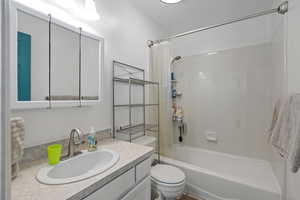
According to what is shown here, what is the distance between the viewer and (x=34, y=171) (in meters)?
0.78

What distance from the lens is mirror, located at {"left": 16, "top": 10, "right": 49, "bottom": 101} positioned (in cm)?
82

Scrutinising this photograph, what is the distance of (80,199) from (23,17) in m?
1.11

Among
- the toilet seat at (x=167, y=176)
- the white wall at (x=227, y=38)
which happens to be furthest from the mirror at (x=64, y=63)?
the white wall at (x=227, y=38)

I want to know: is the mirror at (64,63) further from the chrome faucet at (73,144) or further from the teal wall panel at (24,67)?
the chrome faucet at (73,144)

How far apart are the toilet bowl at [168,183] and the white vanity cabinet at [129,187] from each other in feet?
0.82

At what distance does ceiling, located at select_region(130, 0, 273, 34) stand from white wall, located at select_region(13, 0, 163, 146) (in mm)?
157

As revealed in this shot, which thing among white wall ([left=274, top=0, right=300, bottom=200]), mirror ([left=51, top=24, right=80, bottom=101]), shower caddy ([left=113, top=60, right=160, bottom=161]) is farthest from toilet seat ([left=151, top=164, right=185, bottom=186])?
mirror ([left=51, top=24, right=80, bottom=101])

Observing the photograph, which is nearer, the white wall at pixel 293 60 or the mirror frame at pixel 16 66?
the mirror frame at pixel 16 66

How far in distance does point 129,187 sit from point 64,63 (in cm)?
105

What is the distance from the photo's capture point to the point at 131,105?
69.3 inches

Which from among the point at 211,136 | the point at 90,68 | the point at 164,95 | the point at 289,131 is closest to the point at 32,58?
the point at 90,68

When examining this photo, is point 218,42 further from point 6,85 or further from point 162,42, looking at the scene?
point 6,85

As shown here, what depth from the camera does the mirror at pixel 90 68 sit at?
121cm

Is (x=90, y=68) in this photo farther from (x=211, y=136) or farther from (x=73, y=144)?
(x=211, y=136)
